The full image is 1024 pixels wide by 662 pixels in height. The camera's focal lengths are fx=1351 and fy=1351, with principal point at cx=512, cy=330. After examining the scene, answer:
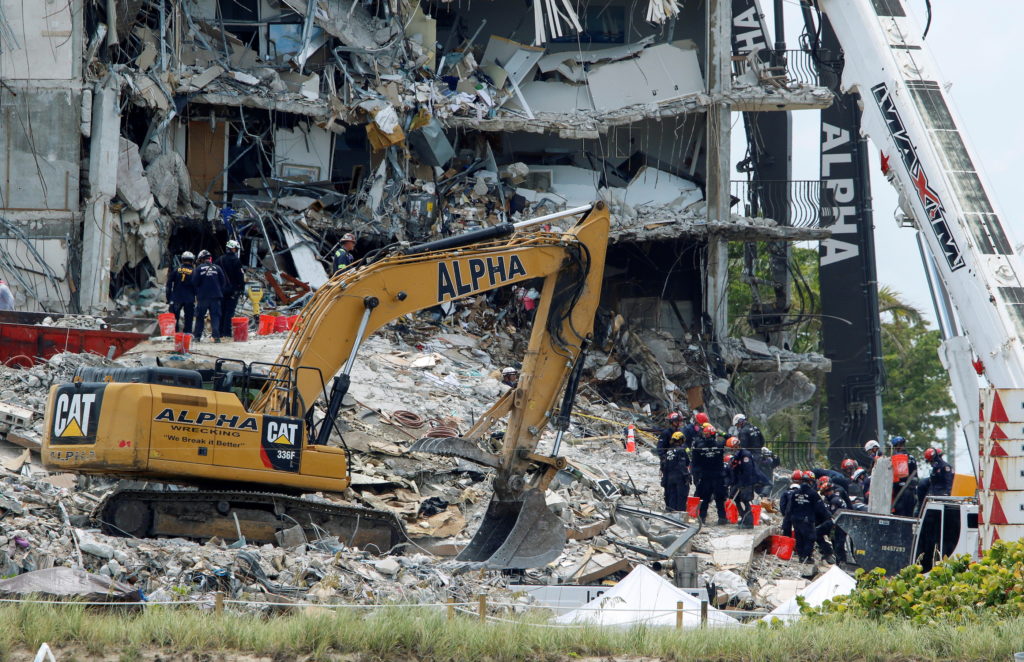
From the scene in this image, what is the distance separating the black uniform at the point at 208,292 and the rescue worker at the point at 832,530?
9.35 metres

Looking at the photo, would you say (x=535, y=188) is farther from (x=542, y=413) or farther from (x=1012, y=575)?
(x=1012, y=575)

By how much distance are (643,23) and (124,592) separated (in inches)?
996

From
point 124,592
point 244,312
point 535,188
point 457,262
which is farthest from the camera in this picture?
point 535,188

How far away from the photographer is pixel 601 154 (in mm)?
33062

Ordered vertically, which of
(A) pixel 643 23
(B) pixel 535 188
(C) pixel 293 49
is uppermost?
(A) pixel 643 23

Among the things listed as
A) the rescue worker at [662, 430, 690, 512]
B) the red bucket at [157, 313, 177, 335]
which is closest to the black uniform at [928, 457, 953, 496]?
the rescue worker at [662, 430, 690, 512]

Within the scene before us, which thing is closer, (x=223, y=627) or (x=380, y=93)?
(x=223, y=627)

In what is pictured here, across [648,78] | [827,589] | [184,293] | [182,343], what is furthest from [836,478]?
[648,78]

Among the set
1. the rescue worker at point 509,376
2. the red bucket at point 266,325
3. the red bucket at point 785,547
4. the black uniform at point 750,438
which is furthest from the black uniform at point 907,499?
the red bucket at point 266,325

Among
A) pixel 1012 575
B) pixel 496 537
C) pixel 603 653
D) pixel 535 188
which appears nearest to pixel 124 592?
pixel 603 653

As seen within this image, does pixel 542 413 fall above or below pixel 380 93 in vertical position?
below

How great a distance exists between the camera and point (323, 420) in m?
14.1

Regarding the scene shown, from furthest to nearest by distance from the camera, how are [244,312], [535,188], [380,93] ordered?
[535,188] → [380,93] → [244,312]

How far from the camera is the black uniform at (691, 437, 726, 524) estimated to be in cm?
1841
